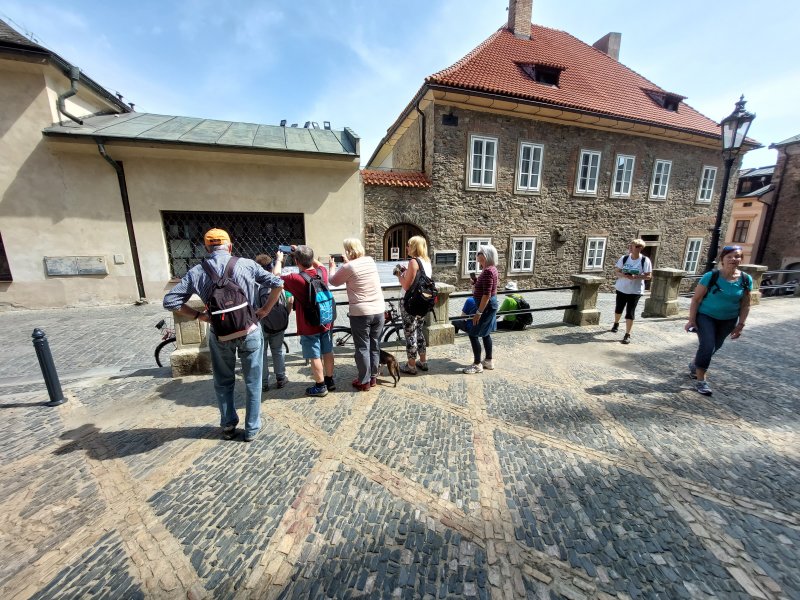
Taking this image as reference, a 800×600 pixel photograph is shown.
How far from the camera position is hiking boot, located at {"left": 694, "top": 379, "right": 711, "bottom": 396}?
381 centimetres

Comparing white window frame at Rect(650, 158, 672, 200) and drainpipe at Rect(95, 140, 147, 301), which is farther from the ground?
white window frame at Rect(650, 158, 672, 200)

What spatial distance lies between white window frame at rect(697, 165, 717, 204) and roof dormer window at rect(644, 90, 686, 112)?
11.1ft

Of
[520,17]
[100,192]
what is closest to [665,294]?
[520,17]

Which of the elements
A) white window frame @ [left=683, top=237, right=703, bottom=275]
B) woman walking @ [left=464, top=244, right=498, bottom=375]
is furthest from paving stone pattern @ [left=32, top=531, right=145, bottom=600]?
white window frame @ [left=683, top=237, right=703, bottom=275]

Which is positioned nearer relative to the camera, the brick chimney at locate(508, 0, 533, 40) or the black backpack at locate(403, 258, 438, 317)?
the black backpack at locate(403, 258, 438, 317)

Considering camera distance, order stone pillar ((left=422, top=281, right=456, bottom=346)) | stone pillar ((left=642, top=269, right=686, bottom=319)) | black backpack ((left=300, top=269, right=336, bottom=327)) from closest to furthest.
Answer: black backpack ((left=300, top=269, right=336, bottom=327)), stone pillar ((left=422, top=281, right=456, bottom=346)), stone pillar ((left=642, top=269, right=686, bottom=319))

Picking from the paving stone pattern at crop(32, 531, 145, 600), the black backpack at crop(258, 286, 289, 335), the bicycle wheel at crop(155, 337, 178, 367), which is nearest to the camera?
the paving stone pattern at crop(32, 531, 145, 600)

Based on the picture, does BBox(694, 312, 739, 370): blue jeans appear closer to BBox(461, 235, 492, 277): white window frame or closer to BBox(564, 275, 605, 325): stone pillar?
BBox(564, 275, 605, 325): stone pillar

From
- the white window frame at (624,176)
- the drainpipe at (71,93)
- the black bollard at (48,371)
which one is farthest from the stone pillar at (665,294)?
the drainpipe at (71,93)

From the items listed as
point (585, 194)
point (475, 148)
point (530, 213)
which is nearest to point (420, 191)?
point (475, 148)

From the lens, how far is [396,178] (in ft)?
35.7

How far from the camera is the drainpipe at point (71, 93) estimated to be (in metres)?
8.14

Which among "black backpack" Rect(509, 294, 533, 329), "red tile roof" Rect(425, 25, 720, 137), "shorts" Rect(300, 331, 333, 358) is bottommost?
"black backpack" Rect(509, 294, 533, 329)

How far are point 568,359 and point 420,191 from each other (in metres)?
7.97
